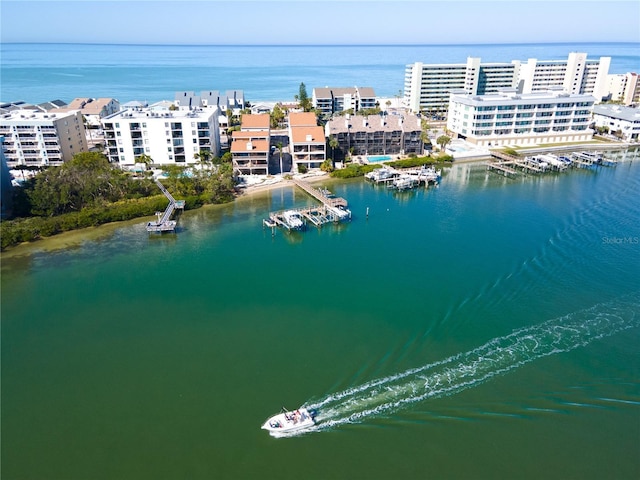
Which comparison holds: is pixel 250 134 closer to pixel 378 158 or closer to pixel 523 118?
pixel 378 158

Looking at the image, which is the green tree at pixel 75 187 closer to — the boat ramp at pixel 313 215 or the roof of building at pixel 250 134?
the roof of building at pixel 250 134

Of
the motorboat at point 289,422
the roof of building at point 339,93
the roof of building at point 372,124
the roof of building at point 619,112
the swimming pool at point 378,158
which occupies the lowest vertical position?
the motorboat at point 289,422

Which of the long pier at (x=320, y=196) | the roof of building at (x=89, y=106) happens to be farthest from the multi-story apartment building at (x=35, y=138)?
the long pier at (x=320, y=196)

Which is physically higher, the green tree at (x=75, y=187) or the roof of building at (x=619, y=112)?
the roof of building at (x=619, y=112)

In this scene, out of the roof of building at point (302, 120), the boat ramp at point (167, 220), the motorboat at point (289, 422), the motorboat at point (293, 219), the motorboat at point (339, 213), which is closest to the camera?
the motorboat at point (289, 422)

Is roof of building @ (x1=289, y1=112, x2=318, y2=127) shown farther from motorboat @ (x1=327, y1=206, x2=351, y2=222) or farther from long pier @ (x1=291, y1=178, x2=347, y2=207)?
motorboat @ (x1=327, y1=206, x2=351, y2=222)

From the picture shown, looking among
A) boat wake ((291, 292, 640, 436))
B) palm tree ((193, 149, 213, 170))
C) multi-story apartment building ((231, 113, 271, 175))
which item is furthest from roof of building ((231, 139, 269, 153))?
boat wake ((291, 292, 640, 436))

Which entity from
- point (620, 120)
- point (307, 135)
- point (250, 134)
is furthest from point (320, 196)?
point (620, 120)
